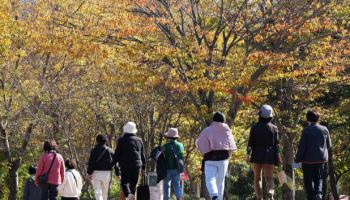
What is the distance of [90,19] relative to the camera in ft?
48.7

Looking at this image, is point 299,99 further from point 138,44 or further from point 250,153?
point 250,153

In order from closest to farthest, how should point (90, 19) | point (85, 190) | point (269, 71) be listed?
point (269, 71) < point (90, 19) < point (85, 190)

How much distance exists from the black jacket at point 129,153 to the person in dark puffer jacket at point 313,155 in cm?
278

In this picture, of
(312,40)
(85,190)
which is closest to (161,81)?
(312,40)

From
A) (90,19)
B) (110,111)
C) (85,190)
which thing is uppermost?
(90,19)

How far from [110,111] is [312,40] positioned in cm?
779

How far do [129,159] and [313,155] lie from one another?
312 cm

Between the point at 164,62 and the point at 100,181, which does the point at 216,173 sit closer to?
the point at 100,181

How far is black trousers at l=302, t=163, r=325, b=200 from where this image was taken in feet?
29.8

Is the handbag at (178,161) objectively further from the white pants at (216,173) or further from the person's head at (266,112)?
the person's head at (266,112)

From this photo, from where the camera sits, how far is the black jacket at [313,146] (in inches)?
355

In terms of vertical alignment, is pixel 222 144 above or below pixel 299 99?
below

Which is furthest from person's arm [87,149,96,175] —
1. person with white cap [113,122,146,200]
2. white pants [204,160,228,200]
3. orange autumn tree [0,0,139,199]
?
orange autumn tree [0,0,139,199]

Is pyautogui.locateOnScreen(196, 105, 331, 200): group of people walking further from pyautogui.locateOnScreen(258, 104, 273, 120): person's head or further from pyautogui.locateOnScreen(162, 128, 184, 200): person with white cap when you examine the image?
pyautogui.locateOnScreen(162, 128, 184, 200): person with white cap
